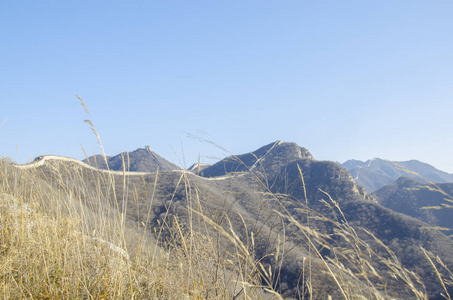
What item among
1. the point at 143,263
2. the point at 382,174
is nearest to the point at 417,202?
the point at 143,263

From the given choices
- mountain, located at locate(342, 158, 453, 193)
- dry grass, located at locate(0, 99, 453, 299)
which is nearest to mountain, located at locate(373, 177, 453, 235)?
mountain, located at locate(342, 158, 453, 193)

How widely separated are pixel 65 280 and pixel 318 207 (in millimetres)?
33230

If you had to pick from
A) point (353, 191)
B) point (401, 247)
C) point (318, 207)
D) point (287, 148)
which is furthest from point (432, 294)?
point (287, 148)

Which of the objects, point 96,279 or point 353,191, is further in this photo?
point 353,191

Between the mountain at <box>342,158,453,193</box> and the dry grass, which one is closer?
the dry grass

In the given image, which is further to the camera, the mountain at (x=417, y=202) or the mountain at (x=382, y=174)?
the mountain at (x=382, y=174)

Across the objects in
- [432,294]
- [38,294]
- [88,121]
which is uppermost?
[88,121]

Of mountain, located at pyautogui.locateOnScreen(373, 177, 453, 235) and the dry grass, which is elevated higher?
the dry grass

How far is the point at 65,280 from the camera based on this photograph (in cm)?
198

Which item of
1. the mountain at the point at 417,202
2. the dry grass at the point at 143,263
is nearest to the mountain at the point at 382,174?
the mountain at the point at 417,202

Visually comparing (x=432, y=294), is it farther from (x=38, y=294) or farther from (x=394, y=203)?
(x=394, y=203)

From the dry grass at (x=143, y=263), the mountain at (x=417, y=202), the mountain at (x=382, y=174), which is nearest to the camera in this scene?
the dry grass at (x=143, y=263)

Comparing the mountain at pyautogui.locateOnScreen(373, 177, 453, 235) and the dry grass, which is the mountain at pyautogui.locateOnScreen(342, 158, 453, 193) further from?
the dry grass

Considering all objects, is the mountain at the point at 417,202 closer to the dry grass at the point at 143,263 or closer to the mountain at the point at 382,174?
the mountain at the point at 382,174
